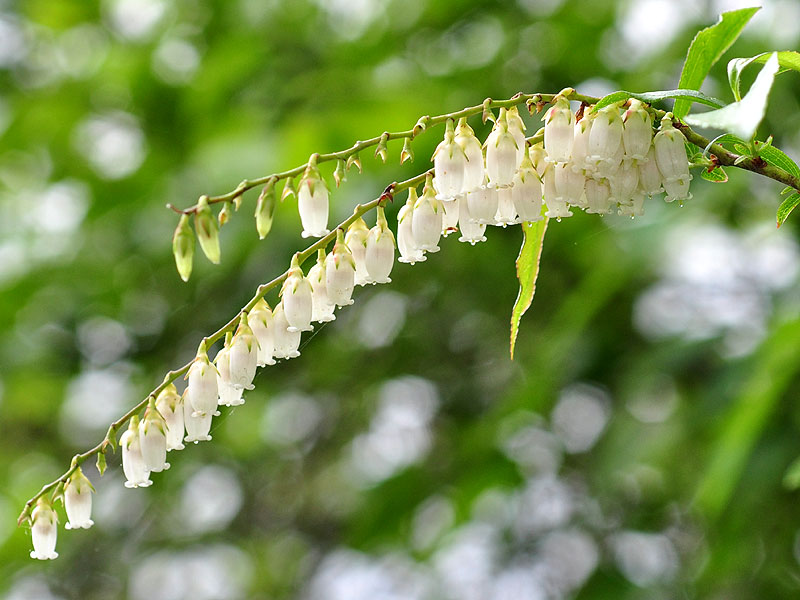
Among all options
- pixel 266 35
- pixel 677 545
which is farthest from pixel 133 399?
pixel 677 545

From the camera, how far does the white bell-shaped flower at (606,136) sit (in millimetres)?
1256

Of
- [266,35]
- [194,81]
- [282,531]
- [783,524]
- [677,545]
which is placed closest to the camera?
[783,524]

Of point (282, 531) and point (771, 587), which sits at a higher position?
point (282, 531)

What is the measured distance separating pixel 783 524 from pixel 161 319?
9.68ft

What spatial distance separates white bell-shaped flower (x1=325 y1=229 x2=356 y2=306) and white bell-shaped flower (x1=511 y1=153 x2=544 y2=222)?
0.89 feet

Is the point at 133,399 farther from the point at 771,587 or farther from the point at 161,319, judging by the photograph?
the point at 771,587

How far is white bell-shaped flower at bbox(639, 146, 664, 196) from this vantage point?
1.30 metres

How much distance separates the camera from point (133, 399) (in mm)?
4484

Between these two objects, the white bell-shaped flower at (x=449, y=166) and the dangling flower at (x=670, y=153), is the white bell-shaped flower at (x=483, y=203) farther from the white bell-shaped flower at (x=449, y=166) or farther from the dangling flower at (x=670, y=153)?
the dangling flower at (x=670, y=153)

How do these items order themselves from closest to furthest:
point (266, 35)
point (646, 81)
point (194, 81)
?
1. point (646, 81)
2. point (194, 81)
3. point (266, 35)

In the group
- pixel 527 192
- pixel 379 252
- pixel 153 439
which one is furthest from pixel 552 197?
pixel 153 439

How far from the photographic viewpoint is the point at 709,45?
1.22 m

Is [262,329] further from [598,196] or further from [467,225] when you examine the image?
[598,196]

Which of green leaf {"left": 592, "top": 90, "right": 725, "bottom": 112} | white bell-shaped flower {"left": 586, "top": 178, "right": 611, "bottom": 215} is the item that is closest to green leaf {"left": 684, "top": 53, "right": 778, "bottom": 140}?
green leaf {"left": 592, "top": 90, "right": 725, "bottom": 112}
